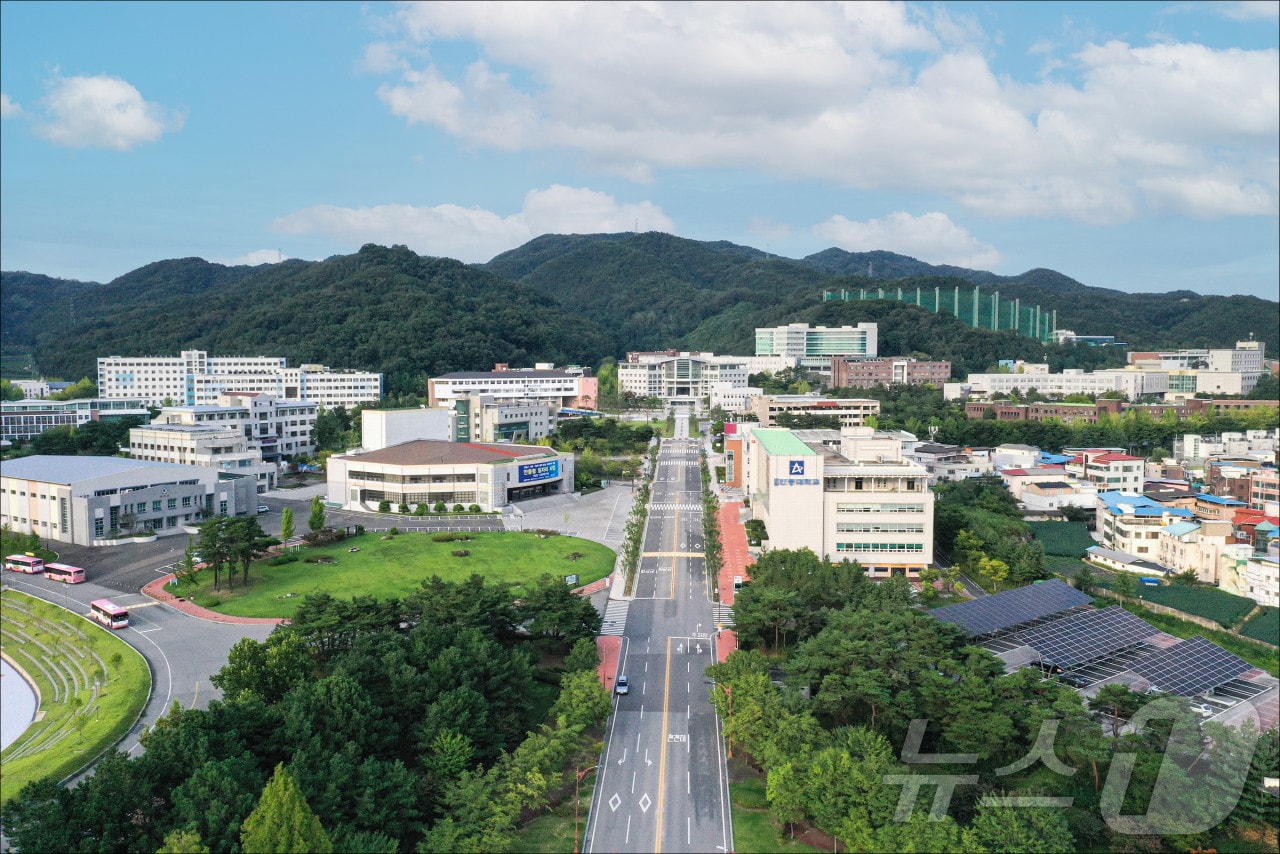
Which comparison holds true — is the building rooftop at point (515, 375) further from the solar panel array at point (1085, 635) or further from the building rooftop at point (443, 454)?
the solar panel array at point (1085, 635)

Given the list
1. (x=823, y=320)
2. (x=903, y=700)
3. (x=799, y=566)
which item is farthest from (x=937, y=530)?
(x=823, y=320)

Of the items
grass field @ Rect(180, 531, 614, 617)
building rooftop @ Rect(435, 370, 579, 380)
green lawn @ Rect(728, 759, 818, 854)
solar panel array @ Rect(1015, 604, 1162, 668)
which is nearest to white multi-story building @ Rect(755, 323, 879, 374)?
building rooftop @ Rect(435, 370, 579, 380)

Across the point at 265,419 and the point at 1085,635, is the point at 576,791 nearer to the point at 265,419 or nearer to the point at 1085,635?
the point at 1085,635

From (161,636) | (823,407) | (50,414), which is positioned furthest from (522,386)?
(161,636)

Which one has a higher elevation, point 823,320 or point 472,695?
point 823,320

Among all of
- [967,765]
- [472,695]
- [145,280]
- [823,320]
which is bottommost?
[967,765]

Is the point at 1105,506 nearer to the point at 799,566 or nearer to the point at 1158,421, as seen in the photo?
the point at 799,566
